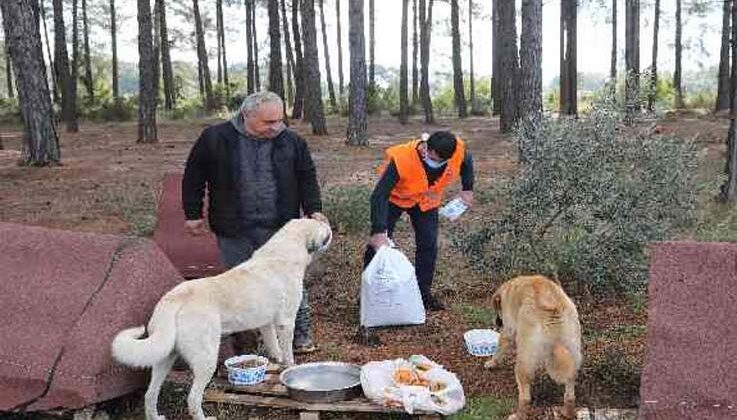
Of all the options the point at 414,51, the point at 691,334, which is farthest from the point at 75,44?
the point at 691,334

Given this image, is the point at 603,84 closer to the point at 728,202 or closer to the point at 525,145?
the point at 525,145

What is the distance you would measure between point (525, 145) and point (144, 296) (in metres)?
3.53

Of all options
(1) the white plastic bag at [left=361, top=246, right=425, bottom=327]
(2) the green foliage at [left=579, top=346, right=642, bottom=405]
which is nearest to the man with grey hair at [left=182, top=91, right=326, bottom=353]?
(1) the white plastic bag at [left=361, top=246, right=425, bottom=327]

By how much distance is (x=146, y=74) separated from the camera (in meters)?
19.5

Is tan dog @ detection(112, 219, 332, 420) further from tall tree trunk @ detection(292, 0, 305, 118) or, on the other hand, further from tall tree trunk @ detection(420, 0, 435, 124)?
tall tree trunk @ detection(292, 0, 305, 118)

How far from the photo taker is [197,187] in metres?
5.71

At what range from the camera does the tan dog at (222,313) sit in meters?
4.48

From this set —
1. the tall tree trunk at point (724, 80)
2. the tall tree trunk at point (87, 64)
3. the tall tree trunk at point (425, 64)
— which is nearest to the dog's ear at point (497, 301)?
the tall tree trunk at point (425, 64)

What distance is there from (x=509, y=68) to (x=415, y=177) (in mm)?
16097

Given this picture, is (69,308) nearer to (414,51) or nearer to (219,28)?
(414,51)

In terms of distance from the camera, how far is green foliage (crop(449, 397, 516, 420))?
188 inches

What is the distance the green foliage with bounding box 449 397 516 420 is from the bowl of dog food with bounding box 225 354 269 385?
3.84 ft

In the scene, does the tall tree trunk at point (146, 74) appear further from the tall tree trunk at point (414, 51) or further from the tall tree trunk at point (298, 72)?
the tall tree trunk at point (414, 51)

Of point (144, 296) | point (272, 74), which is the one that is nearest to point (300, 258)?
point (144, 296)
